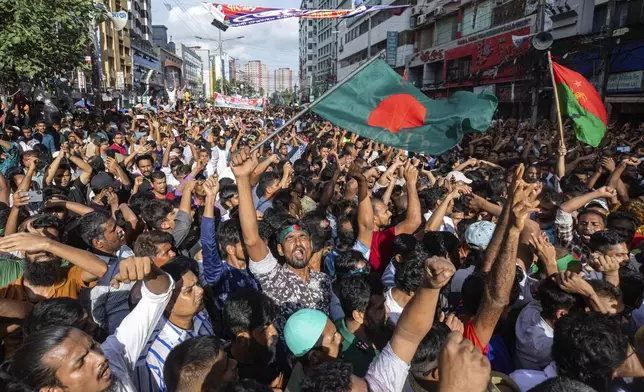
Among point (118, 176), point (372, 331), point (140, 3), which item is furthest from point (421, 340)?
point (140, 3)

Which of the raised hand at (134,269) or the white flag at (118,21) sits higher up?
the white flag at (118,21)

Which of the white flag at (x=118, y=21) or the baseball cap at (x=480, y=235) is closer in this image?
the baseball cap at (x=480, y=235)

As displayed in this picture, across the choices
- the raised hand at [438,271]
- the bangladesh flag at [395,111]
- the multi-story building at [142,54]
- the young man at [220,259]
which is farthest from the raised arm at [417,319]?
the multi-story building at [142,54]

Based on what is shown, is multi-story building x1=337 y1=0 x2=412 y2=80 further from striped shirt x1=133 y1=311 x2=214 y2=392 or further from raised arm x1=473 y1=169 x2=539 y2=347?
striped shirt x1=133 y1=311 x2=214 y2=392

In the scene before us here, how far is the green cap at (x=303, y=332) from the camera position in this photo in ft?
7.21

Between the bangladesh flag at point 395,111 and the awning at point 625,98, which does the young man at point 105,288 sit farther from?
the awning at point 625,98

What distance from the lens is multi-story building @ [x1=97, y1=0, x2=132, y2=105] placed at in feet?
105

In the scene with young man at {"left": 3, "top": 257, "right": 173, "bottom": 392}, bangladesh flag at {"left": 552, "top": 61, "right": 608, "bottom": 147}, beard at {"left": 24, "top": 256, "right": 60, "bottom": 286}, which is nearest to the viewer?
young man at {"left": 3, "top": 257, "right": 173, "bottom": 392}

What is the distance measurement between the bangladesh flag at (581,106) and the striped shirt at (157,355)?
586 cm

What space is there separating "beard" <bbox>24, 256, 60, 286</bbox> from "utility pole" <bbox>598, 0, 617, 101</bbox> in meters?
18.3

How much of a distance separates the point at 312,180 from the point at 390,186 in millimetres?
1800

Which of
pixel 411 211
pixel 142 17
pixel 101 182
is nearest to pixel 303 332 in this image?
pixel 411 211

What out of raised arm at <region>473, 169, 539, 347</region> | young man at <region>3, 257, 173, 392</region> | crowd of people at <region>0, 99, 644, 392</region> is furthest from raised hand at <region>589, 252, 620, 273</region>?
young man at <region>3, 257, 173, 392</region>

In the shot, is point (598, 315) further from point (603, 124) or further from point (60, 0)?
point (60, 0)
